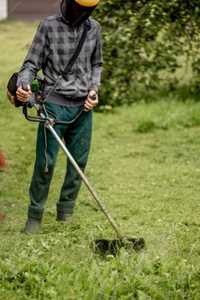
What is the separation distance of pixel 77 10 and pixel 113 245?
1659 mm

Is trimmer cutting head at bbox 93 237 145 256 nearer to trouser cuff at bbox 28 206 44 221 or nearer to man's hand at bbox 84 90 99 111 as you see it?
trouser cuff at bbox 28 206 44 221

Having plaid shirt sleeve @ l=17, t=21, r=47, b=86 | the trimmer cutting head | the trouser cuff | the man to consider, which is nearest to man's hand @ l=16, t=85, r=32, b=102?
the man

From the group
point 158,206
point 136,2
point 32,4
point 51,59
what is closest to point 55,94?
point 51,59

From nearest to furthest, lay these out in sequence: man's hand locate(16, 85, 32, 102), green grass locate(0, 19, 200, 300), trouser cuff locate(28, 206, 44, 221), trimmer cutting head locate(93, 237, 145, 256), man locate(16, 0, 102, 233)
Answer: green grass locate(0, 19, 200, 300) → trimmer cutting head locate(93, 237, 145, 256) → man's hand locate(16, 85, 32, 102) → man locate(16, 0, 102, 233) → trouser cuff locate(28, 206, 44, 221)

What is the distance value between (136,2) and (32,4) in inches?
396

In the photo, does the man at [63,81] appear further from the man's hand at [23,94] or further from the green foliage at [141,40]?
the green foliage at [141,40]

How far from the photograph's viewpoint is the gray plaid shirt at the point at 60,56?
6250 millimetres

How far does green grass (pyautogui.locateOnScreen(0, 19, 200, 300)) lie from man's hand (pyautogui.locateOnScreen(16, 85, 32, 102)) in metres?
0.96

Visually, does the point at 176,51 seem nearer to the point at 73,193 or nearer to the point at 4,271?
the point at 73,193

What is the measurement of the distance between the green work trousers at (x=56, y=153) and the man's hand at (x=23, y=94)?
30 centimetres

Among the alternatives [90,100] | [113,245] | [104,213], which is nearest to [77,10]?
[90,100]

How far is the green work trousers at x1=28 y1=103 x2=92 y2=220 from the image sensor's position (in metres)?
6.38

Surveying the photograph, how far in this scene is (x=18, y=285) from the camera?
15.9 ft

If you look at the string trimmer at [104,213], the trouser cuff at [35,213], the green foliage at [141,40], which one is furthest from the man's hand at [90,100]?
the green foliage at [141,40]
